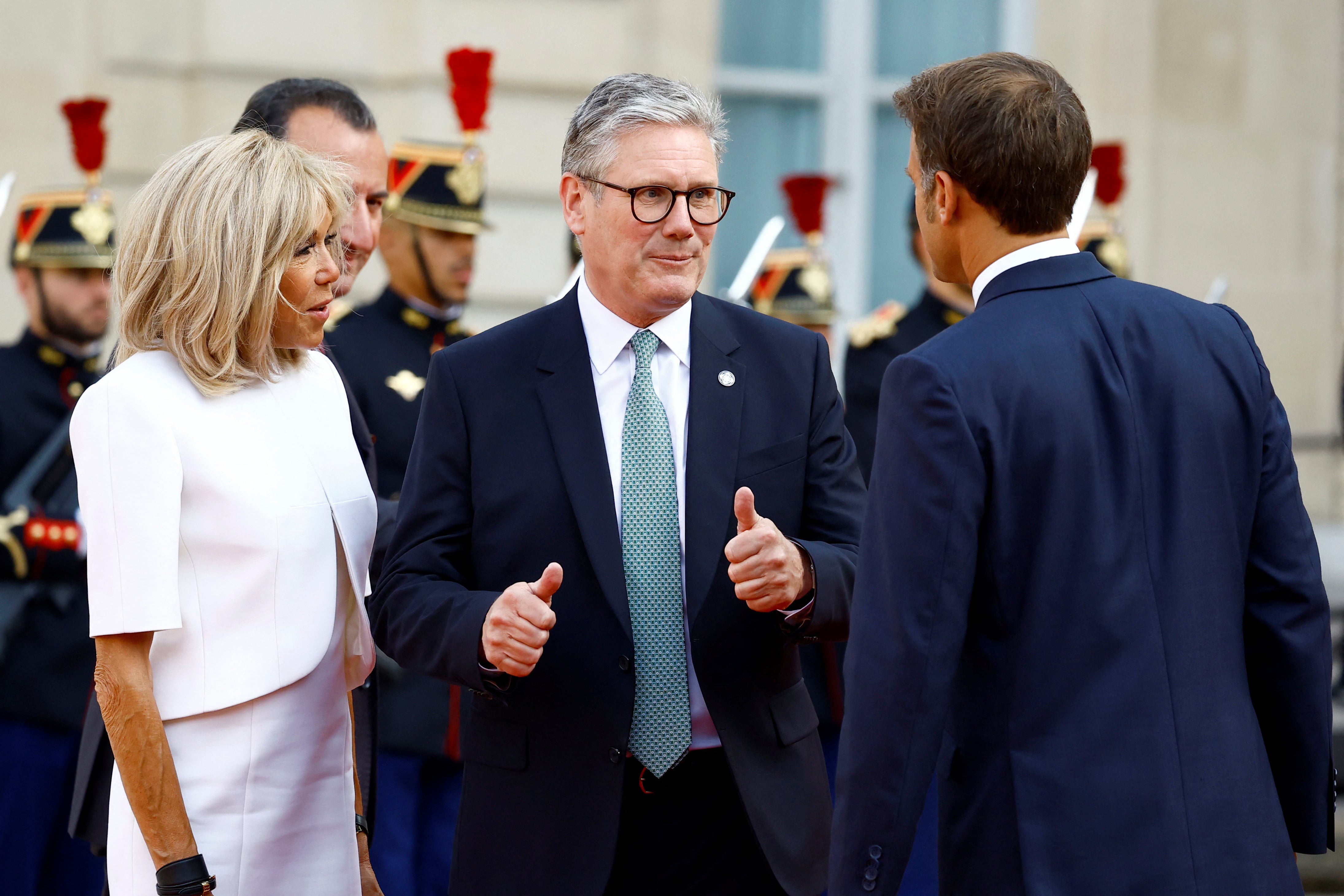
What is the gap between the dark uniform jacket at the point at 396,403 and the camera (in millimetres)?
4340

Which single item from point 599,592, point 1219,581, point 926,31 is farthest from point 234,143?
point 926,31

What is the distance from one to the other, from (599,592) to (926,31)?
681 cm

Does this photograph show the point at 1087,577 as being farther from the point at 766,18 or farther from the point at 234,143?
the point at 766,18

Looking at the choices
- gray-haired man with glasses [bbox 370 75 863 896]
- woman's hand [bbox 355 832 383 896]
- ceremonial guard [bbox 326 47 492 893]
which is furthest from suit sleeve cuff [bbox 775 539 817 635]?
ceremonial guard [bbox 326 47 492 893]

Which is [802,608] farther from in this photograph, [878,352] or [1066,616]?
[878,352]

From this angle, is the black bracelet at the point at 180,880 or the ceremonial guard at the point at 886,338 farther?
the ceremonial guard at the point at 886,338

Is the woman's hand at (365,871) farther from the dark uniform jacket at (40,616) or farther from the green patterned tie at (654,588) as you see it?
the dark uniform jacket at (40,616)

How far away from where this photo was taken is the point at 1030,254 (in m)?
2.18

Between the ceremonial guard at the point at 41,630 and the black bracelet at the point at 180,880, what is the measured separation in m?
2.47

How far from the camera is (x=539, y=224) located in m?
7.05

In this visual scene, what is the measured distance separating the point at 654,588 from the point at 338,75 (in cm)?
495

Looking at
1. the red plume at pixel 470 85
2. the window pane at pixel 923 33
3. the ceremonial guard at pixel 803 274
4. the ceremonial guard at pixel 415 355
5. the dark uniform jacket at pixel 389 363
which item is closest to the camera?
the ceremonial guard at pixel 415 355

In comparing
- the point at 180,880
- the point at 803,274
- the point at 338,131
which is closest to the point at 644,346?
the point at 338,131

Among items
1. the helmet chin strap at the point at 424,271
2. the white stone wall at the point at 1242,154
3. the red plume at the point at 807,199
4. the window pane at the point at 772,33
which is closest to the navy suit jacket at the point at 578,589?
the helmet chin strap at the point at 424,271
